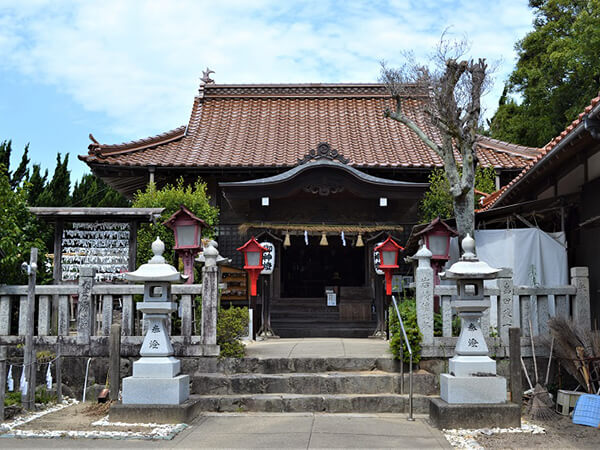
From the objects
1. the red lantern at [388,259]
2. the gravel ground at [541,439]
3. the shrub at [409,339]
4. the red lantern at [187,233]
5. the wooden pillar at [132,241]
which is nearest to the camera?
the gravel ground at [541,439]

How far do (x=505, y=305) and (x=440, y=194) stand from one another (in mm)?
6340

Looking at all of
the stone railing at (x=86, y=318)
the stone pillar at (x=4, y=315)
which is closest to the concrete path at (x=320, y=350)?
the stone railing at (x=86, y=318)

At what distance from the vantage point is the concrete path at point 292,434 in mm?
6781

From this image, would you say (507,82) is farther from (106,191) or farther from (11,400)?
(11,400)

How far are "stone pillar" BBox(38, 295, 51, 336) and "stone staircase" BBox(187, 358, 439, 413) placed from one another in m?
2.64

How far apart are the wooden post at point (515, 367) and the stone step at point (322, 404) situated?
1.21m

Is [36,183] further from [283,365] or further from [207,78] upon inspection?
[283,365]

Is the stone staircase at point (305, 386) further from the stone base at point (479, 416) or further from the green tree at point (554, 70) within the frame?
the green tree at point (554, 70)

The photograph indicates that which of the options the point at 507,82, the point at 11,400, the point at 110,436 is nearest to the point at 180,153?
the point at 11,400

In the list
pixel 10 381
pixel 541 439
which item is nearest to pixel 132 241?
pixel 10 381

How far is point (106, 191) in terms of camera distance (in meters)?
26.9

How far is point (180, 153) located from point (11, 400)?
10255 mm

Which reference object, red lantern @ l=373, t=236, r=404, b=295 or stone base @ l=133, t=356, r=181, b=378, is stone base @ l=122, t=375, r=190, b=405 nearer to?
stone base @ l=133, t=356, r=181, b=378

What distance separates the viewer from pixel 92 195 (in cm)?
2569
